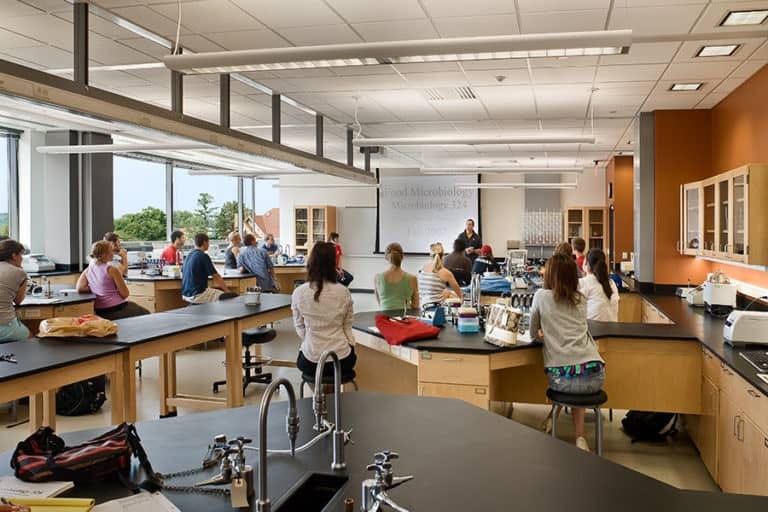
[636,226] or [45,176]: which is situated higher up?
[45,176]

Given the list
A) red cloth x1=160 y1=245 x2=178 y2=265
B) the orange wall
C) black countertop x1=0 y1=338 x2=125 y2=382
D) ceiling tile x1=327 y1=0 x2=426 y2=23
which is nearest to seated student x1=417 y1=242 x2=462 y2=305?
ceiling tile x1=327 y1=0 x2=426 y2=23

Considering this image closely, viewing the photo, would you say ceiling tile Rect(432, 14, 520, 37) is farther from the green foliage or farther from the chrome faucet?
the green foliage

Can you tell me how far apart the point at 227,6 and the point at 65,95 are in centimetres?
110

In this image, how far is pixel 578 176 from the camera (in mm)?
14000

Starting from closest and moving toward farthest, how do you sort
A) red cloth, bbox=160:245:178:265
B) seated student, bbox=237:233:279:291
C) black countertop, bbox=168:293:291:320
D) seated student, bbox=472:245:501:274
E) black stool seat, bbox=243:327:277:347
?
black countertop, bbox=168:293:291:320, black stool seat, bbox=243:327:277:347, seated student, bbox=472:245:501:274, seated student, bbox=237:233:279:291, red cloth, bbox=160:245:178:265

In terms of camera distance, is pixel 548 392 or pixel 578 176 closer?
pixel 548 392

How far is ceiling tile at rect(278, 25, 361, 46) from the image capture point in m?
4.47

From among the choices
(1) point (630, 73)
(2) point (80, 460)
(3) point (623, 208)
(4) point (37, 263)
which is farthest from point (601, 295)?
(4) point (37, 263)

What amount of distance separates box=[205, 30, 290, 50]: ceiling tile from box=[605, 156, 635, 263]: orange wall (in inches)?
320

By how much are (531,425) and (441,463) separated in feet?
11.0

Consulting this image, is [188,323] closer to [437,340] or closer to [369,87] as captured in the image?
[437,340]

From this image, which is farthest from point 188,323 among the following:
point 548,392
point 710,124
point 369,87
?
point 710,124

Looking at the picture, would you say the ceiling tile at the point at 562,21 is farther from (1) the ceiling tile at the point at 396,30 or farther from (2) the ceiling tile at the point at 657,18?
(1) the ceiling tile at the point at 396,30

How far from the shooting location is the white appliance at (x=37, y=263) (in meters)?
8.63
